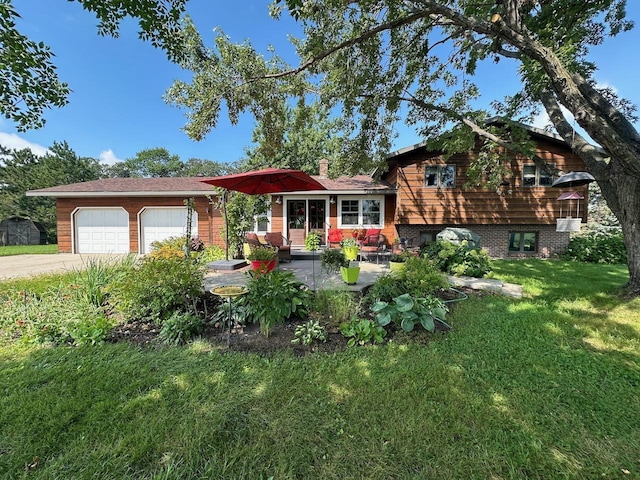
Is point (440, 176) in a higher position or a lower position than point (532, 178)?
higher

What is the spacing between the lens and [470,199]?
34.3 ft

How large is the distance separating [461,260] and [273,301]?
541 cm

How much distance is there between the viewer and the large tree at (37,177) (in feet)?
65.5

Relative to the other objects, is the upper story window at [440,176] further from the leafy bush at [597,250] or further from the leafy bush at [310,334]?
the leafy bush at [310,334]

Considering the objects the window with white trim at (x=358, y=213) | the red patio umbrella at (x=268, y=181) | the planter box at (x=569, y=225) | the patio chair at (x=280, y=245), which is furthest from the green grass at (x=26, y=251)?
the planter box at (x=569, y=225)

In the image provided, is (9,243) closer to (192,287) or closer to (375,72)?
(192,287)

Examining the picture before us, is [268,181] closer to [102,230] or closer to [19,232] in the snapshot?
[102,230]

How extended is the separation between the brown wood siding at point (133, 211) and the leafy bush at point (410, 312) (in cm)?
972

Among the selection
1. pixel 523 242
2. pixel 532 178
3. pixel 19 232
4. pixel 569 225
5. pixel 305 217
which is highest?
pixel 532 178

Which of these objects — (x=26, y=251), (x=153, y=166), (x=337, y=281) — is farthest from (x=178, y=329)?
(x=153, y=166)

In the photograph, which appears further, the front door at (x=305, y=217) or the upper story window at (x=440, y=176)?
the front door at (x=305, y=217)

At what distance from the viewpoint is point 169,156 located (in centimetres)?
4569

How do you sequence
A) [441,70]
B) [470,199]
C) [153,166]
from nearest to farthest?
[441,70], [470,199], [153,166]

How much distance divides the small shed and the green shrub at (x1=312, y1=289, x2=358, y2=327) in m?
23.4
